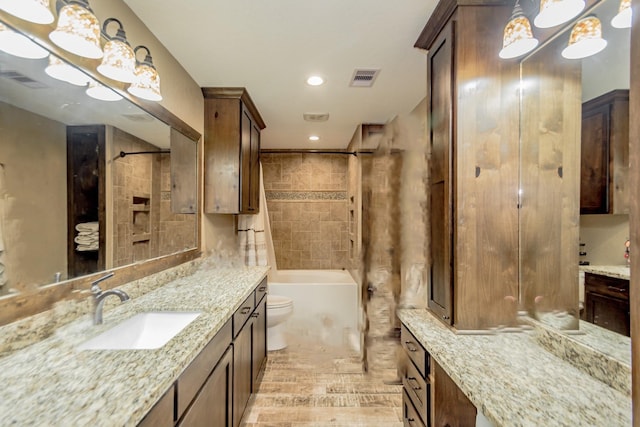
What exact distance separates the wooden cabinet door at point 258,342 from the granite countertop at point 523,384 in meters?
1.35

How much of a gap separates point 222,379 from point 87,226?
94cm

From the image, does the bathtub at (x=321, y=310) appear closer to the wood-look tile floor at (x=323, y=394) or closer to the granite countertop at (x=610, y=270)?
the wood-look tile floor at (x=323, y=394)

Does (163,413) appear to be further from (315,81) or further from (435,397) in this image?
(315,81)

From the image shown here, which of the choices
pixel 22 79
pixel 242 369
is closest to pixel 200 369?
pixel 242 369

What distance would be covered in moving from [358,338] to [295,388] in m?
0.95

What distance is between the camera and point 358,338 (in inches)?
124

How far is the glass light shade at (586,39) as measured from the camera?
0.99 metres

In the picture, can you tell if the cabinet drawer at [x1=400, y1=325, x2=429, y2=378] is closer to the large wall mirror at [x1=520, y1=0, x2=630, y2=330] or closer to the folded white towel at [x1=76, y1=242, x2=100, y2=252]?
the large wall mirror at [x1=520, y1=0, x2=630, y2=330]

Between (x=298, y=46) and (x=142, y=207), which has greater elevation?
(x=298, y=46)

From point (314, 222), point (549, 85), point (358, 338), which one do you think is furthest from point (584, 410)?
point (314, 222)

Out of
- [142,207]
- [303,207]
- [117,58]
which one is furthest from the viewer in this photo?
[303,207]

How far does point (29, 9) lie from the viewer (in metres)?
0.96

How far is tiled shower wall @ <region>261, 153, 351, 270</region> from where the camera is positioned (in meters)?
4.44

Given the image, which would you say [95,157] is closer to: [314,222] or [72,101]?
[72,101]
